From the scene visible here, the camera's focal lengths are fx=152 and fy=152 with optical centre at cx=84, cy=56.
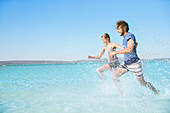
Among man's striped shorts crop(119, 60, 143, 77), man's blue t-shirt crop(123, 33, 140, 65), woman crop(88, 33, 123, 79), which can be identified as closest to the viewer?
man's blue t-shirt crop(123, 33, 140, 65)

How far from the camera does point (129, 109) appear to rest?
3.52 metres

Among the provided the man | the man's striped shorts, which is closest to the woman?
the man

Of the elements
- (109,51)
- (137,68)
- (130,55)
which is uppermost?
(109,51)

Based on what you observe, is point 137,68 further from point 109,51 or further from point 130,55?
point 109,51

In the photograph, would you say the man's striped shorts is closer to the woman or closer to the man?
the man

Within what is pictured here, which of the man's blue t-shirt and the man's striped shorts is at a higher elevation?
the man's blue t-shirt

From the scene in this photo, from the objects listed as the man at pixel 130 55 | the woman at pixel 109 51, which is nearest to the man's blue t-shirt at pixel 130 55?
the man at pixel 130 55

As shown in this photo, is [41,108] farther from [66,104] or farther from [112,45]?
[112,45]

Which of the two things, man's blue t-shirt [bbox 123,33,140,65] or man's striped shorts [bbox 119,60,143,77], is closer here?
man's blue t-shirt [bbox 123,33,140,65]

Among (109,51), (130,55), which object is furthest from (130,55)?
(109,51)

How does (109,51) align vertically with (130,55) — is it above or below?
above

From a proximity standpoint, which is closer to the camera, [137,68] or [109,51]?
[137,68]

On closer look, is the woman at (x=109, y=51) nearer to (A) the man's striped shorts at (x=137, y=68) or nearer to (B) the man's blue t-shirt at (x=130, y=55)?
(B) the man's blue t-shirt at (x=130, y=55)

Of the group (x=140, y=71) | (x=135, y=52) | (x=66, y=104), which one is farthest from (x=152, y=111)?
(x=66, y=104)
